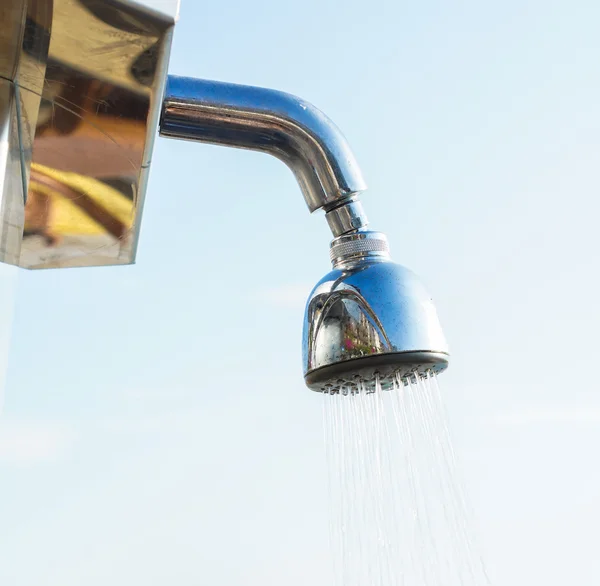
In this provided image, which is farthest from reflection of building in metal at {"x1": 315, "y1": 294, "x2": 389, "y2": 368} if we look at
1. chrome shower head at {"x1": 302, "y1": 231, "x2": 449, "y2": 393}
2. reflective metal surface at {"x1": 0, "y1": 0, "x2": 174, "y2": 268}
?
reflective metal surface at {"x1": 0, "y1": 0, "x2": 174, "y2": 268}

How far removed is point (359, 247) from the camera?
22.0 inches

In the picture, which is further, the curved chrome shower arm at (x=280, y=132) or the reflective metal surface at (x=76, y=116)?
the curved chrome shower arm at (x=280, y=132)

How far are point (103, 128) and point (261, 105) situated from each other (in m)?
0.12

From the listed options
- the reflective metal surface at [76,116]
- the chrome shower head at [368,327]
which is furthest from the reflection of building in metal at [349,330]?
the reflective metal surface at [76,116]

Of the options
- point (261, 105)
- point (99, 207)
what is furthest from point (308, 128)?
point (99, 207)

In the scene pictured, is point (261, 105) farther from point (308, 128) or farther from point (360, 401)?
point (360, 401)

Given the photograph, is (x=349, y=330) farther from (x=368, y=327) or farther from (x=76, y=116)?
(x=76, y=116)

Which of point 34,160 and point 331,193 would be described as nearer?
point 34,160

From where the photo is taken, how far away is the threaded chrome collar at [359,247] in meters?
0.56

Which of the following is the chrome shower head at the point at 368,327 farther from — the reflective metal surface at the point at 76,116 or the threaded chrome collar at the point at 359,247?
the reflective metal surface at the point at 76,116

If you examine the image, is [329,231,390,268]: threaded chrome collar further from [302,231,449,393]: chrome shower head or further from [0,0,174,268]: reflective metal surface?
[0,0,174,268]: reflective metal surface

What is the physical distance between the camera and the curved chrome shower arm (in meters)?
0.50

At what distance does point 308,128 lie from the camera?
21.1 inches

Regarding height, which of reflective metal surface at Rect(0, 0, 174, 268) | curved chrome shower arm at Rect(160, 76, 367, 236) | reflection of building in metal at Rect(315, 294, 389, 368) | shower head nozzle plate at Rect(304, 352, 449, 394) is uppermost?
curved chrome shower arm at Rect(160, 76, 367, 236)
